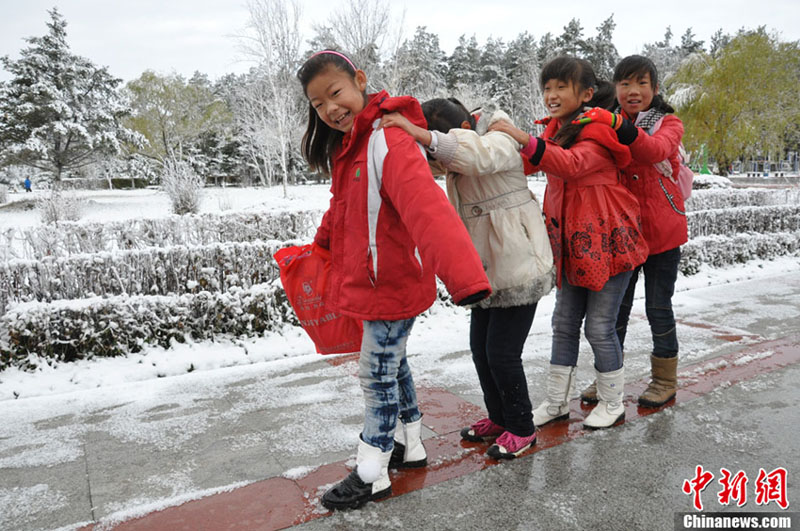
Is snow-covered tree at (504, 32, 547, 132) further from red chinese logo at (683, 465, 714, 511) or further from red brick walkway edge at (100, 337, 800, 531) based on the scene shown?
red chinese logo at (683, 465, 714, 511)

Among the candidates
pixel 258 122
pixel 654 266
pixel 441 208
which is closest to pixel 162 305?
pixel 441 208

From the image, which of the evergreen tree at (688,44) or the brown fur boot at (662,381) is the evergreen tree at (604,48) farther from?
the brown fur boot at (662,381)

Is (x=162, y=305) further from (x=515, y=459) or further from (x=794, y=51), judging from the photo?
(x=794, y=51)

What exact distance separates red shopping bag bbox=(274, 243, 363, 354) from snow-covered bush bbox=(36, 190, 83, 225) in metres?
11.4

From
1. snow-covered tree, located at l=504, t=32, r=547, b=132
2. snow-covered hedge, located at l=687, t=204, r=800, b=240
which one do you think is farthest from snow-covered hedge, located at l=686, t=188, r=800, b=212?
snow-covered tree, located at l=504, t=32, r=547, b=132

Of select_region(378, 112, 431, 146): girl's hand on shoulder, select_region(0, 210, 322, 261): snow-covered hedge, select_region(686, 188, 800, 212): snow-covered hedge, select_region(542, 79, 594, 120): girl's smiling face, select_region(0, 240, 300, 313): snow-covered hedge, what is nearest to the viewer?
select_region(378, 112, 431, 146): girl's hand on shoulder

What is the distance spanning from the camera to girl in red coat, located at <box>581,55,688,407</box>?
9.52 feet

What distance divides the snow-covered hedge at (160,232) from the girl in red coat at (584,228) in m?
3.88

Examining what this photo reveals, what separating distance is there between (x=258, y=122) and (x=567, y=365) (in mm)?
31927

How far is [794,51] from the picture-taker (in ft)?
82.0

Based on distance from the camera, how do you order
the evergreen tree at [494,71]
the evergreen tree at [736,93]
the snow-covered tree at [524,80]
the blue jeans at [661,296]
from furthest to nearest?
1. the evergreen tree at [494,71]
2. the snow-covered tree at [524,80]
3. the evergreen tree at [736,93]
4. the blue jeans at [661,296]

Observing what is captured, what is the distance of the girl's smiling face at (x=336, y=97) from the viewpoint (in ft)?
6.84

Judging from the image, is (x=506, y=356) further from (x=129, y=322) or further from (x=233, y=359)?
(x=129, y=322)

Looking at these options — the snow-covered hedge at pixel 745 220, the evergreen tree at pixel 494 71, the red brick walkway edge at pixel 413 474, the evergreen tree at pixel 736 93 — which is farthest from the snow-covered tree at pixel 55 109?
the evergreen tree at pixel 494 71
